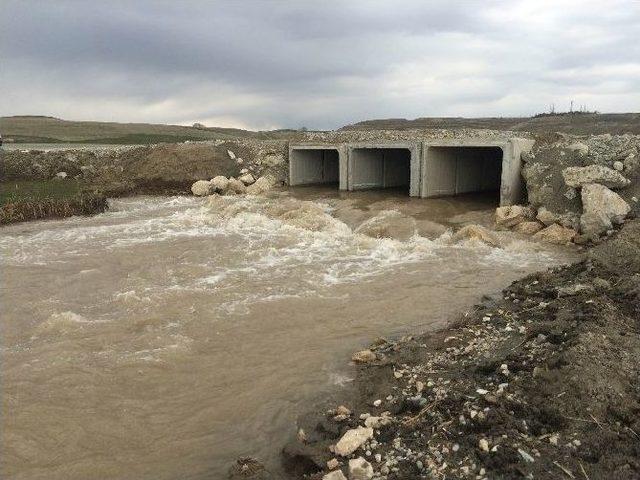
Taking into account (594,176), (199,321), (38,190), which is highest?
(594,176)

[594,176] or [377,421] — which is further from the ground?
[594,176]

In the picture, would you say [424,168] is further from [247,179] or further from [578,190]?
[247,179]

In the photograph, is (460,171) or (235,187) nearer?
(460,171)

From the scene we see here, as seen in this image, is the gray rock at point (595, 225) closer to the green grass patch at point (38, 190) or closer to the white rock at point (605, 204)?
the white rock at point (605, 204)

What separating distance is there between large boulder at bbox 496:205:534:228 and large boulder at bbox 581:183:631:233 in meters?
2.07

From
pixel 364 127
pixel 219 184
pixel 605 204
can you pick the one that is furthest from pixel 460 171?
pixel 364 127

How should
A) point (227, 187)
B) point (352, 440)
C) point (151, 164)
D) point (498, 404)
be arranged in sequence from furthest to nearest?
point (151, 164)
point (227, 187)
point (498, 404)
point (352, 440)

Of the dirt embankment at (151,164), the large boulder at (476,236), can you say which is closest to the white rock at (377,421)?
the large boulder at (476,236)

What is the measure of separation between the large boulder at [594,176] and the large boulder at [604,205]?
25.4 inches

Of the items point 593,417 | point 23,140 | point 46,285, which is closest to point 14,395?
point 46,285

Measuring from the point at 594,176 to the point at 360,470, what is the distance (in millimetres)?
15597

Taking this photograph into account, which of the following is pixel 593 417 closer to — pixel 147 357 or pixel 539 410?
pixel 539 410

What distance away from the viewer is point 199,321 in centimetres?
992

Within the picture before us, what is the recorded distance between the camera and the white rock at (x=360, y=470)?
5004mm
